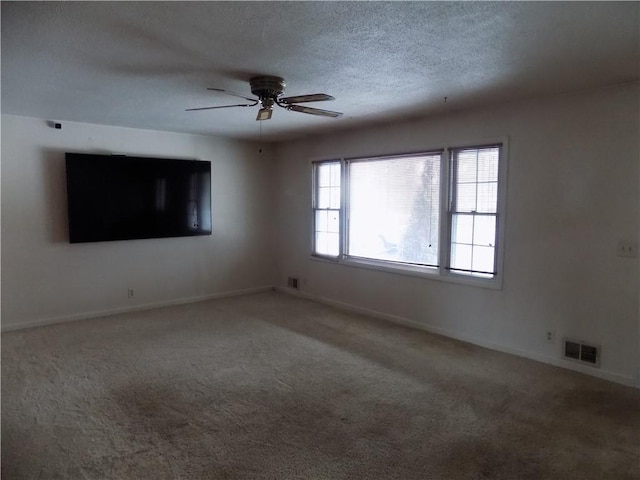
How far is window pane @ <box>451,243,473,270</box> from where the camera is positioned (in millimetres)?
4320

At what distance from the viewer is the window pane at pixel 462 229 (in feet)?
14.0

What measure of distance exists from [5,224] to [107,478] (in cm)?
368

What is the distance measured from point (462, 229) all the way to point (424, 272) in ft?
2.24

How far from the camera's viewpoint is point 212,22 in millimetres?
2188

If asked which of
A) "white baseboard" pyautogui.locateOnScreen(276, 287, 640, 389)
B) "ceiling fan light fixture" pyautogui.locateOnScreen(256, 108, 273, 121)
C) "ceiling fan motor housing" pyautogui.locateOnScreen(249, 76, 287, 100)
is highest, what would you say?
"ceiling fan motor housing" pyautogui.locateOnScreen(249, 76, 287, 100)

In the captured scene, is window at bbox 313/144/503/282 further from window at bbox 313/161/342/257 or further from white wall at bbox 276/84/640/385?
white wall at bbox 276/84/640/385

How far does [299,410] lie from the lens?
289cm

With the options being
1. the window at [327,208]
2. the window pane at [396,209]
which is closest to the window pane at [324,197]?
the window at [327,208]

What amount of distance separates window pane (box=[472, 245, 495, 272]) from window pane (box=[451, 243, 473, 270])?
7 cm

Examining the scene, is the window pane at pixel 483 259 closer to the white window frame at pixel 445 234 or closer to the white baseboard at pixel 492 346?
the white window frame at pixel 445 234

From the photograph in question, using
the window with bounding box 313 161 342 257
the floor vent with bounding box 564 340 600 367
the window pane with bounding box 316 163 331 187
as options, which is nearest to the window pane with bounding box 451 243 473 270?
the floor vent with bounding box 564 340 600 367

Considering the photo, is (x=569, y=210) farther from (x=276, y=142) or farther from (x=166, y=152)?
(x=166, y=152)

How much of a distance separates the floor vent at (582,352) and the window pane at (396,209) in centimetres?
153

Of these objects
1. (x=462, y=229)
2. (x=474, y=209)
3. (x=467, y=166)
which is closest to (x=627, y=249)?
(x=474, y=209)
